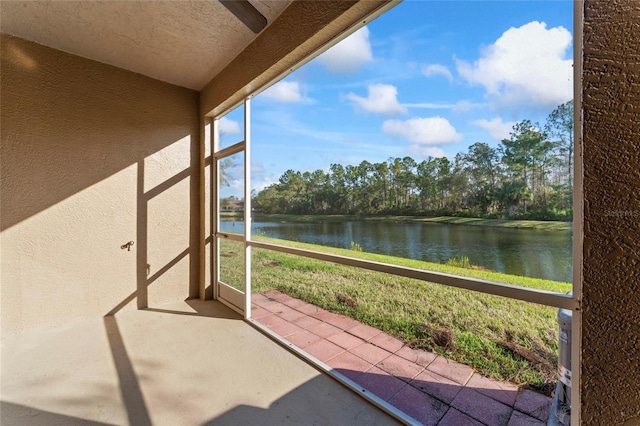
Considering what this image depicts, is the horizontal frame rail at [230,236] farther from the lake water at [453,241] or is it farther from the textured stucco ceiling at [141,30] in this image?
the textured stucco ceiling at [141,30]

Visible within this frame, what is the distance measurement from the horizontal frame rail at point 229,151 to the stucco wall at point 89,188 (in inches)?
14.1

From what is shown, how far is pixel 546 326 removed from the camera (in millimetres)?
2064

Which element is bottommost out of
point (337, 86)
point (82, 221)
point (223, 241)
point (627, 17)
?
point (223, 241)

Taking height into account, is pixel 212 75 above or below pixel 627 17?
above

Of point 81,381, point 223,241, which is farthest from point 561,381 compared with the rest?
point 223,241

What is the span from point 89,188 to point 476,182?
3764 millimetres

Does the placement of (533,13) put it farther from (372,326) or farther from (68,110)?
(68,110)

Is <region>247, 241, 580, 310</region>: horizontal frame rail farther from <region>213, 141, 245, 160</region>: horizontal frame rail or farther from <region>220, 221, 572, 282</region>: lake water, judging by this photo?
<region>213, 141, 245, 160</region>: horizontal frame rail

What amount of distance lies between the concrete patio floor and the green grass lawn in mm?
936

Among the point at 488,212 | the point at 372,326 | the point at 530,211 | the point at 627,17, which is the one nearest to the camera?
the point at 627,17

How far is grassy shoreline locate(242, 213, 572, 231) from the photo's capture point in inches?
51.9

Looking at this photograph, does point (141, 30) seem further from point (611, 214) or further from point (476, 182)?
point (611, 214)

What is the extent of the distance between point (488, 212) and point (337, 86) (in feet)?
7.53

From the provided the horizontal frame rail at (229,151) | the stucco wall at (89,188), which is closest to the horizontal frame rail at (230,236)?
the stucco wall at (89,188)
